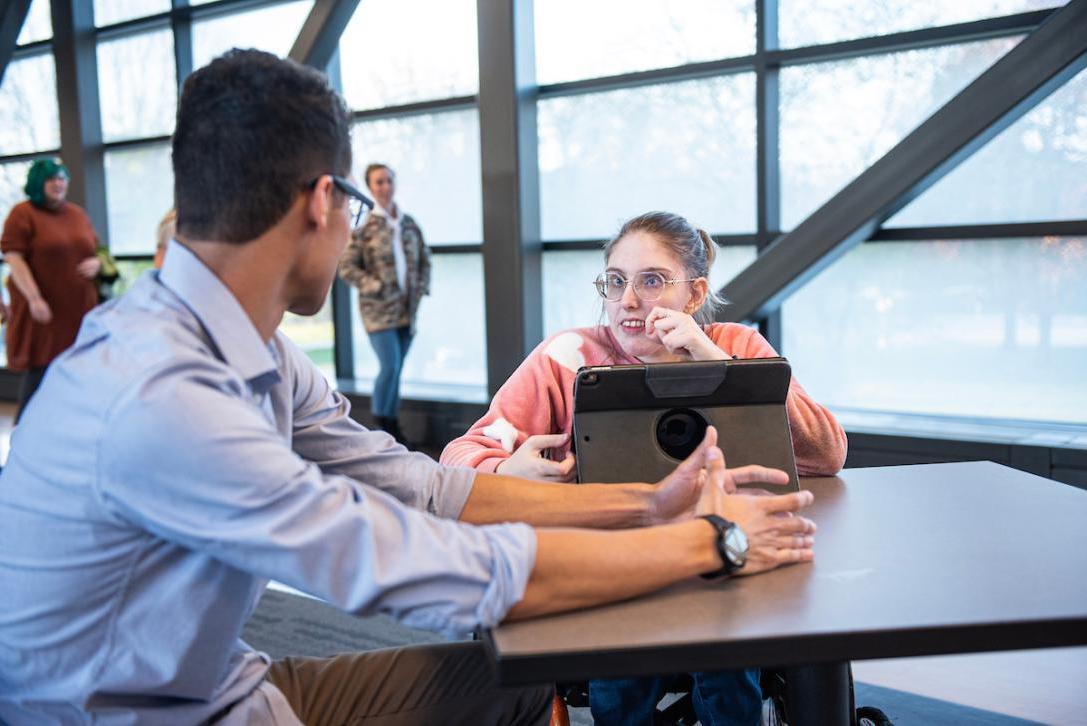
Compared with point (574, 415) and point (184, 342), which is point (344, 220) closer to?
point (184, 342)

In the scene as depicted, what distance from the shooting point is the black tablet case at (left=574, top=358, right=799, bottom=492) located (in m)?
1.48

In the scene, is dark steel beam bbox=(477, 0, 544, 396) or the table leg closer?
the table leg

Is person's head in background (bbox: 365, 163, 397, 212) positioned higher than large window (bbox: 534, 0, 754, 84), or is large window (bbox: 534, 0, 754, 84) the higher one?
large window (bbox: 534, 0, 754, 84)

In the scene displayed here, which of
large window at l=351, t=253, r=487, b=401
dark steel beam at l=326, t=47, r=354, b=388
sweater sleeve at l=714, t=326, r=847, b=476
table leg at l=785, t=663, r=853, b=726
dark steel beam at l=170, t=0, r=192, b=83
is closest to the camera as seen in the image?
table leg at l=785, t=663, r=853, b=726

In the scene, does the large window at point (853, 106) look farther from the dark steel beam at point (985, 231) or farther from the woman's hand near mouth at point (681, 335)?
the woman's hand near mouth at point (681, 335)

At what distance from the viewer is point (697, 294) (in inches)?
84.5

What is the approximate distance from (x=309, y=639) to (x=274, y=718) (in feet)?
6.27

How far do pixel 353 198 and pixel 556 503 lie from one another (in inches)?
19.9

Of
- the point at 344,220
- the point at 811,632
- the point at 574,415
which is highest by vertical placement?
the point at 344,220

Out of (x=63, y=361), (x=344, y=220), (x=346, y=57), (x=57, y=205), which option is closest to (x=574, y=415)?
(x=344, y=220)

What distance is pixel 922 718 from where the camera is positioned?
2.36m

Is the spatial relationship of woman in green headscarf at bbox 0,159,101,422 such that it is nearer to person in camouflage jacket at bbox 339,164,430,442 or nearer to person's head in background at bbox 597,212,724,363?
person in camouflage jacket at bbox 339,164,430,442

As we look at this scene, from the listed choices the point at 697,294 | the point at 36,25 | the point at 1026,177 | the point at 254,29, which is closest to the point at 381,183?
the point at 254,29

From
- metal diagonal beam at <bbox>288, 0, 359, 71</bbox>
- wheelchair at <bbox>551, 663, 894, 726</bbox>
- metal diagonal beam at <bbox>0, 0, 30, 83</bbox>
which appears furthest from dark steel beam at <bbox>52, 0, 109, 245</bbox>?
wheelchair at <bbox>551, 663, 894, 726</bbox>
